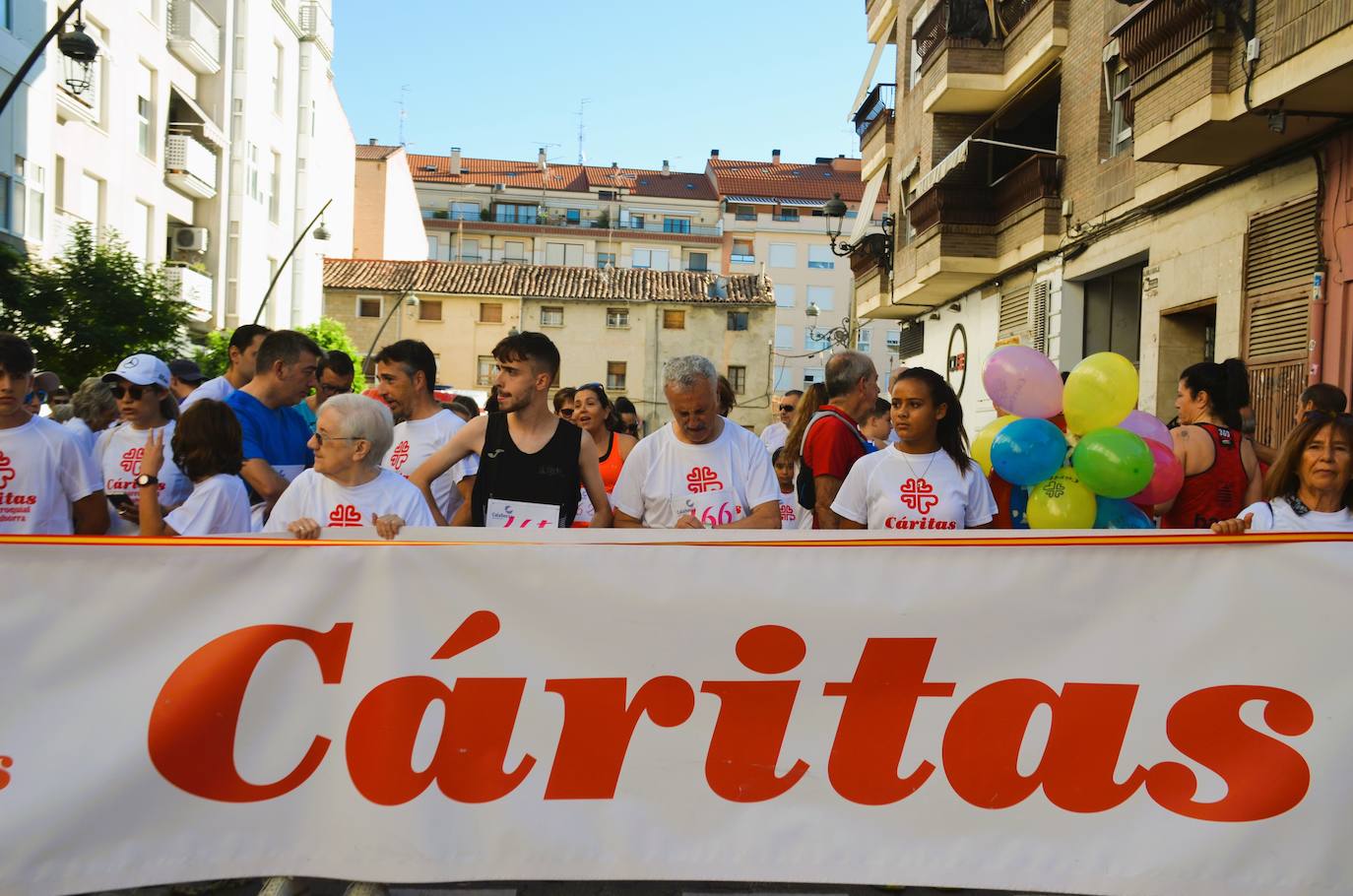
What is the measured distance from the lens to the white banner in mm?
3832

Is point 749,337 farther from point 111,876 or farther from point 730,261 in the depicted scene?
point 111,876

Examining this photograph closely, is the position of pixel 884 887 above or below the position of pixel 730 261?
below

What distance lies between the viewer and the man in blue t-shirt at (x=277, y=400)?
5.96 metres

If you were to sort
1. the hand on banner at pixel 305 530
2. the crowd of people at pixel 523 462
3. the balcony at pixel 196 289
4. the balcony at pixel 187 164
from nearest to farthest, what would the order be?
the hand on banner at pixel 305 530 → the crowd of people at pixel 523 462 → the balcony at pixel 196 289 → the balcony at pixel 187 164

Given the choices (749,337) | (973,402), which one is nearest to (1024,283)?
(973,402)

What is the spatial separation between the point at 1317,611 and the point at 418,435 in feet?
13.8

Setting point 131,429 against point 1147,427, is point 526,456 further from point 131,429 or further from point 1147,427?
point 1147,427

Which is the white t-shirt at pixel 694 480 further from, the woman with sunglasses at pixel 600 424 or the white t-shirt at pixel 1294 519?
the woman with sunglasses at pixel 600 424

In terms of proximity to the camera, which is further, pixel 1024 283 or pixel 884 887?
pixel 1024 283

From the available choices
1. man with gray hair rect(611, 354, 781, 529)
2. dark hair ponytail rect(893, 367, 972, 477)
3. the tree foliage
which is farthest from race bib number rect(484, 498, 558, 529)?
the tree foliage

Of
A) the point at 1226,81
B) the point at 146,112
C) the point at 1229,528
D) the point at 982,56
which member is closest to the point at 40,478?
the point at 1229,528

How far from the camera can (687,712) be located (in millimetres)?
3945

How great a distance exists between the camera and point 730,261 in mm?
84812

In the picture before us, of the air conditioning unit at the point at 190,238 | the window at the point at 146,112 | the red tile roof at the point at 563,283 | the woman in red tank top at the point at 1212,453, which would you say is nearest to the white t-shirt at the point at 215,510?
the woman in red tank top at the point at 1212,453
